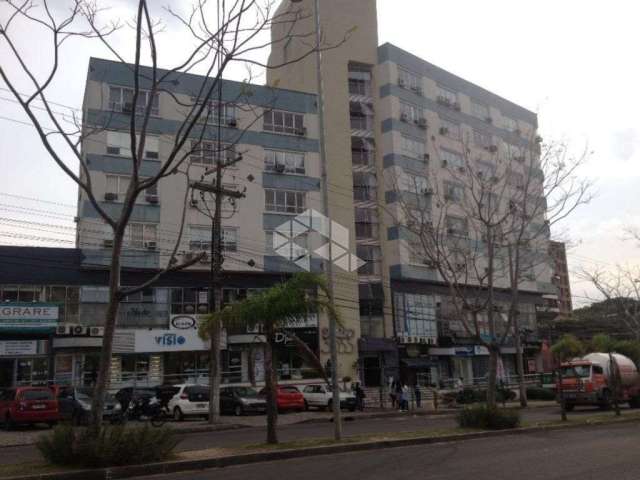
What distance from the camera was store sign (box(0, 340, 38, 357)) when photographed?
3328cm

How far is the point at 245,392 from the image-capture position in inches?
1193

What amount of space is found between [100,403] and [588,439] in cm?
1091

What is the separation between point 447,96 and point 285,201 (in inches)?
762

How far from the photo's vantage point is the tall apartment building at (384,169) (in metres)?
45.8

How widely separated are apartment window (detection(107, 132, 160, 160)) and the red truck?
25.3 metres

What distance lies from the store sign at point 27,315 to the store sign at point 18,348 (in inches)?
35.5

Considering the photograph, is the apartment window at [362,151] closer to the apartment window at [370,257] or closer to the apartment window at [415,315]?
the apartment window at [370,257]

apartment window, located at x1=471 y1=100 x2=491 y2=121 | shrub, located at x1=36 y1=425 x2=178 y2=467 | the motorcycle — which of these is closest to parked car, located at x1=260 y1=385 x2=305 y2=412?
the motorcycle

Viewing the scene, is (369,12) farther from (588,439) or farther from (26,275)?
(588,439)

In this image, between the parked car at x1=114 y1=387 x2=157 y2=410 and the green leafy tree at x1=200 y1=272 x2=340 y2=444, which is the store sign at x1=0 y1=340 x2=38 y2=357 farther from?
the green leafy tree at x1=200 y1=272 x2=340 y2=444

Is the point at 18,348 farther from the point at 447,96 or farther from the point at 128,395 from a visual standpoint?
A: the point at 447,96

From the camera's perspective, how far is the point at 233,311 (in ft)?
46.2

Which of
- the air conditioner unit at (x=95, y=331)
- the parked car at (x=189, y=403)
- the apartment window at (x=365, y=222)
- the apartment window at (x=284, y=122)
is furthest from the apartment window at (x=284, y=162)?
the parked car at (x=189, y=403)

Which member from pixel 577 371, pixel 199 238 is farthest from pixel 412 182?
pixel 577 371
